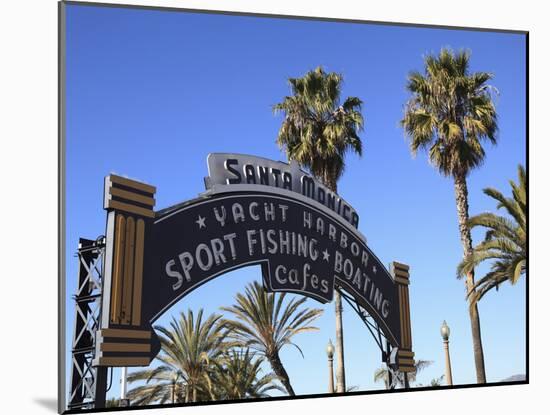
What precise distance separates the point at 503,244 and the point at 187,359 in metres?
7.75

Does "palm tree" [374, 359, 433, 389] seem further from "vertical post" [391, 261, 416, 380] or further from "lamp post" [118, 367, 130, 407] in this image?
"lamp post" [118, 367, 130, 407]

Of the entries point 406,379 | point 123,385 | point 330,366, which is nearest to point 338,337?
point 330,366

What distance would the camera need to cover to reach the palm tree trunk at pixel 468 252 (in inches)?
964

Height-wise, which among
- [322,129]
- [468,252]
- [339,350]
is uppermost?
[322,129]

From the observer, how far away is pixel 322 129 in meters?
25.1

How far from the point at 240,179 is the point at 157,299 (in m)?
3.04

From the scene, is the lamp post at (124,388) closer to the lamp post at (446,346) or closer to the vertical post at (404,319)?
the vertical post at (404,319)

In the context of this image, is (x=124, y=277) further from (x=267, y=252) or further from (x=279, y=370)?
(x=279, y=370)

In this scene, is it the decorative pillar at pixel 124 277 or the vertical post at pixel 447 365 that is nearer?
the decorative pillar at pixel 124 277

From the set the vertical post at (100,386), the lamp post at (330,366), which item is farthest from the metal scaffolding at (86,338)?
the lamp post at (330,366)

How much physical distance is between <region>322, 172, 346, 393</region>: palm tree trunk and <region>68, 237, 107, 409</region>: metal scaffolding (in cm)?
644

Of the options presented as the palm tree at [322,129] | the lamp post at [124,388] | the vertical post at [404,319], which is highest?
the palm tree at [322,129]

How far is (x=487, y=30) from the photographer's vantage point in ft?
77.7

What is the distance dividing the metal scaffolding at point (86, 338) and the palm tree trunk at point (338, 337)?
21.1ft
